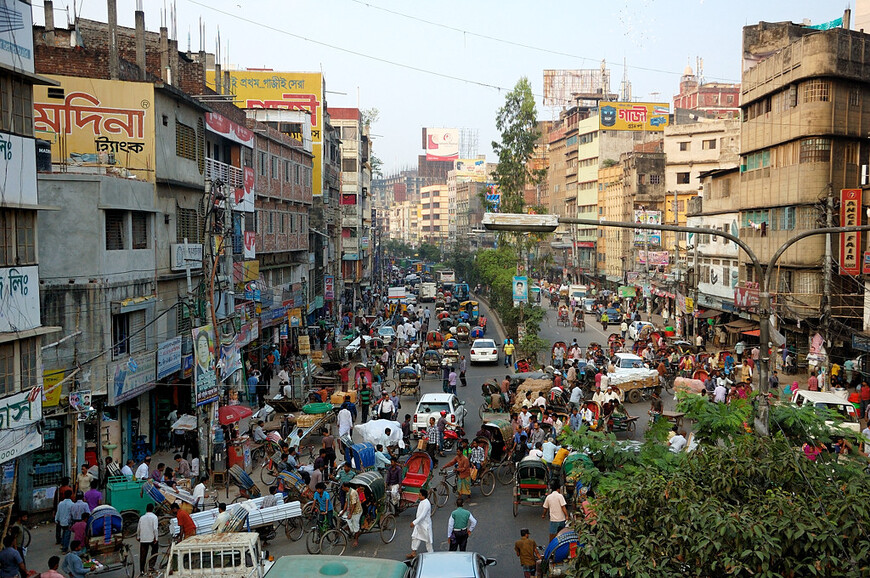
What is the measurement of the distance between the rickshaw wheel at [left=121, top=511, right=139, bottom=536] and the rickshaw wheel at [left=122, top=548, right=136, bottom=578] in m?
2.19

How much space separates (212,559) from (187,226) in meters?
17.2

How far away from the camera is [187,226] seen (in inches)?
1125

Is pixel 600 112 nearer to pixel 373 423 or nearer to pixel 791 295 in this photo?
pixel 791 295

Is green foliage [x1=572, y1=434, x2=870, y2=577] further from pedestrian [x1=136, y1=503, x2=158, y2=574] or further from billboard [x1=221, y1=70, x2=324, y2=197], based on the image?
billboard [x1=221, y1=70, x2=324, y2=197]

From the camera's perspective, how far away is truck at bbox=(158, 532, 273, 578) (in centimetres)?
1320

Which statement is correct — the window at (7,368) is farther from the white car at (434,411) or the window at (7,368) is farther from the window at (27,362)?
the white car at (434,411)

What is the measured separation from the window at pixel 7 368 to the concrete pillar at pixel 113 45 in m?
13.6

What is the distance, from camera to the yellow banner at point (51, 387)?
18.9m

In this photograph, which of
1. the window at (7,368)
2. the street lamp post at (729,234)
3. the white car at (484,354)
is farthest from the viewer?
the white car at (484,354)

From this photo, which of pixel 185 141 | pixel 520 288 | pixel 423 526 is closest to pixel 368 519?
pixel 423 526

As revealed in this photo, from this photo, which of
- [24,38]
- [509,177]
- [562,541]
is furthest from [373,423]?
[509,177]

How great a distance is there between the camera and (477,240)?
143 meters

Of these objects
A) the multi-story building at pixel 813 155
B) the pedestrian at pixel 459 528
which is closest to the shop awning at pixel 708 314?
the multi-story building at pixel 813 155

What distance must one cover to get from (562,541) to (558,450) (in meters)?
6.03
